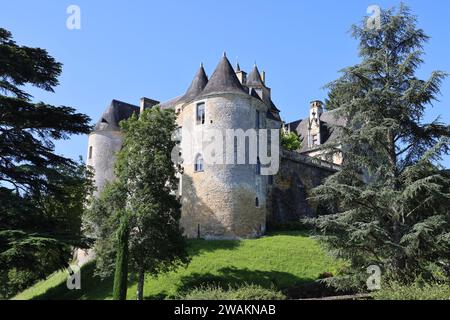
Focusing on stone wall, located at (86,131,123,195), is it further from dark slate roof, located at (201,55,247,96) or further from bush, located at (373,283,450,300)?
bush, located at (373,283,450,300)

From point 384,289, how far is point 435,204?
4.20m

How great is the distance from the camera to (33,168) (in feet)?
64.9

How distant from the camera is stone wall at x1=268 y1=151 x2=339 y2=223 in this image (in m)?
38.5

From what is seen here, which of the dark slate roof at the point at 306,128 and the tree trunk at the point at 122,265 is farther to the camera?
the dark slate roof at the point at 306,128

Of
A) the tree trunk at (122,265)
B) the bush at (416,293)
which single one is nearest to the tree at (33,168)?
the tree trunk at (122,265)

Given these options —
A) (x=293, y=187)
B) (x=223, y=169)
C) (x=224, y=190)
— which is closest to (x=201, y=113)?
(x=223, y=169)

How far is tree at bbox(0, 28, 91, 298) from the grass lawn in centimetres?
803

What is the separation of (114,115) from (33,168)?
2491cm

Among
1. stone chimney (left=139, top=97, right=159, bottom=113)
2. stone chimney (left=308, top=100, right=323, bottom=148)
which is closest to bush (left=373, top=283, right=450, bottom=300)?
stone chimney (left=308, top=100, right=323, bottom=148)

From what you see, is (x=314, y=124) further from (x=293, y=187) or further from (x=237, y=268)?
(x=237, y=268)

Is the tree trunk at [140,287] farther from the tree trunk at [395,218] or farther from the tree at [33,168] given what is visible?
the tree trunk at [395,218]

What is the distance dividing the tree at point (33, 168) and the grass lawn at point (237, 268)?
8.03 metres

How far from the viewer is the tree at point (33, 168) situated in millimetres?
18078
